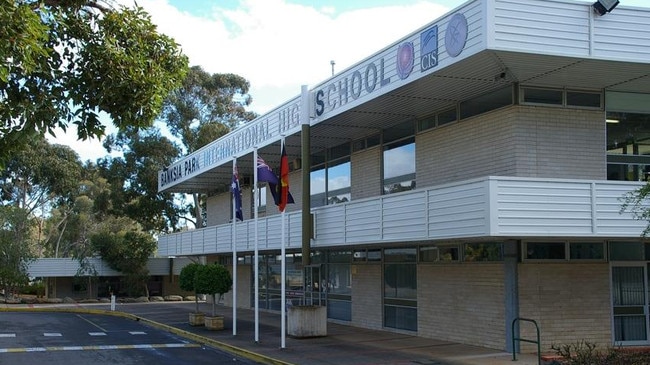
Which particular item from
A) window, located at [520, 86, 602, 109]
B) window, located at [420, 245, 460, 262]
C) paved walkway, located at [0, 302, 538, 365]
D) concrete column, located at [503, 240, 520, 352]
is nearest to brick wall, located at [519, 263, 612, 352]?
concrete column, located at [503, 240, 520, 352]

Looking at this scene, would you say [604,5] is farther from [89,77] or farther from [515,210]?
[89,77]

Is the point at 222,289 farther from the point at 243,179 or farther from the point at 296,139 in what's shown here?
the point at 243,179

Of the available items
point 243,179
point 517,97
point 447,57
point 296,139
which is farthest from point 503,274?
point 243,179

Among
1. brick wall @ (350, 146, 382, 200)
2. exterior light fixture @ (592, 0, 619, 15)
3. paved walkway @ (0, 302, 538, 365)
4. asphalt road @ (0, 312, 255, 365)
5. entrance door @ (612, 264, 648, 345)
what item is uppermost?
exterior light fixture @ (592, 0, 619, 15)

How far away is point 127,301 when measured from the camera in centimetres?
4709

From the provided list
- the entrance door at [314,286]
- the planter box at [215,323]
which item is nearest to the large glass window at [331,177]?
the entrance door at [314,286]

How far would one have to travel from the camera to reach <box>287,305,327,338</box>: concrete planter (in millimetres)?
20203

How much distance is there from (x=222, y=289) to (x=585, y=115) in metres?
13.5

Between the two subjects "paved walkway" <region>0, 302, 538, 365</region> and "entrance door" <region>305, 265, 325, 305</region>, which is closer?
"paved walkway" <region>0, 302, 538, 365</region>

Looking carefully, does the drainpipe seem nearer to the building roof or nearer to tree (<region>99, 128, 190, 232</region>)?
the building roof

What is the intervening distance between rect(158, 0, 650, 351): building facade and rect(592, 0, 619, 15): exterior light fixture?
0.11m

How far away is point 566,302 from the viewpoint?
1647cm

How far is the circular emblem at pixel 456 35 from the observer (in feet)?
46.2

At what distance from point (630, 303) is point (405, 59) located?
8.18m
